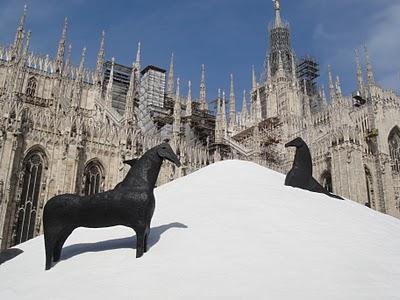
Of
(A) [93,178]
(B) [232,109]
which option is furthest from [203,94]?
(A) [93,178]

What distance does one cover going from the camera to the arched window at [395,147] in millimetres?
36500

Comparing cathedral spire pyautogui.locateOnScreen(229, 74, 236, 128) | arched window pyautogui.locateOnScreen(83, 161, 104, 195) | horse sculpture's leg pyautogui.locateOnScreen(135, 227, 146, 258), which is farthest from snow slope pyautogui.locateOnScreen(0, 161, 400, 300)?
cathedral spire pyautogui.locateOnScreen(229, 74, 236, 128)

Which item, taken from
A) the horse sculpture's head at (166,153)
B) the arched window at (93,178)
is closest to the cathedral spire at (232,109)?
the arched window at (93,178)

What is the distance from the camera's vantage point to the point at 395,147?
37594 mm

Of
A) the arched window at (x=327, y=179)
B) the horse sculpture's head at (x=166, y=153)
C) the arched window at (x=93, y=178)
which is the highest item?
the arched window at (x=327, y=179)

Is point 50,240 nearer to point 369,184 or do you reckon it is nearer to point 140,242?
point 140,242

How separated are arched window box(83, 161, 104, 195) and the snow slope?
48.1 ft

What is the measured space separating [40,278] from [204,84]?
42447 mm

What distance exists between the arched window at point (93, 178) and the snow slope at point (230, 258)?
14.6m

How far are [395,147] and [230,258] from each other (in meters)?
35.8

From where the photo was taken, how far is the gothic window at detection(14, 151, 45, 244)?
2148 cm

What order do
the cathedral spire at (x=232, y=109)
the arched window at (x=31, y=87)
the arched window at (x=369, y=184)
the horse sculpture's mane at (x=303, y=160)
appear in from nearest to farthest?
the horse sculpture's mane at (x=303, y=160) → the arched window at (x=369, y=184) → the arched window at (x=31, y=87) → the cathedral spire at (x=232, y=109)

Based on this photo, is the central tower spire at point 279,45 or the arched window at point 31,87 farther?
the central tower spire at point 279,45

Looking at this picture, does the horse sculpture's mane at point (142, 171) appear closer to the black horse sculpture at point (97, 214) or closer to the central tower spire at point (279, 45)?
the black horse sculpture at point (97, 214)
